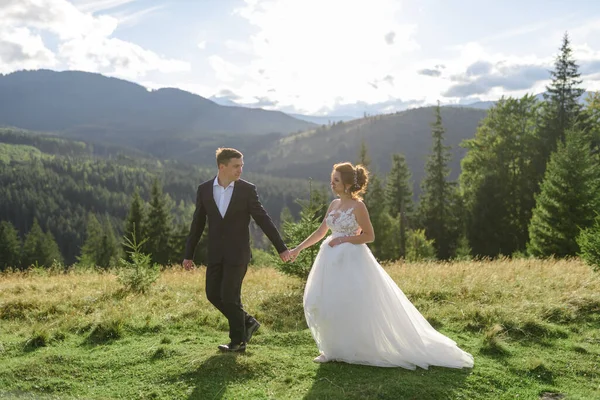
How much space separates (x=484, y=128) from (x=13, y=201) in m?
143

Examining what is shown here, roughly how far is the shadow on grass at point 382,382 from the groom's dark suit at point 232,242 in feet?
4.93

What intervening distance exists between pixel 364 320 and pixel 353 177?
1.96m

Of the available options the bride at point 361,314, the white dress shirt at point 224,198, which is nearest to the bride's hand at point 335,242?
the bride at point 361,314

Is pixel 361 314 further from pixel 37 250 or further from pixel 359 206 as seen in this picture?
pixel 37 250

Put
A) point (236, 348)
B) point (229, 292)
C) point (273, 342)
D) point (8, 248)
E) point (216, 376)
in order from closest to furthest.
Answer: point (216, 376) < point (229, 292) < point (236, 348) < point (273, 342) < point (8, 248)

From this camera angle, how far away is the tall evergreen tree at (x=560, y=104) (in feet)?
130

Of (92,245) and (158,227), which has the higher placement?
(158,227)

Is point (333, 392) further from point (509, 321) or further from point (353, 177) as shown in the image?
point (509, 321)

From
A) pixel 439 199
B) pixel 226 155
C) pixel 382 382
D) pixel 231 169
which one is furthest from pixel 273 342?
pixel 439 199

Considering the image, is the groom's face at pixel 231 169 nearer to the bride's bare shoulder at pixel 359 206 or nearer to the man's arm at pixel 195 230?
the man's arm at pixel 195 230

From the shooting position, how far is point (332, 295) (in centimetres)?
623

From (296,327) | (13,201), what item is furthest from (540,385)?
(13,201)

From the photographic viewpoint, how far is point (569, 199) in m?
24.5

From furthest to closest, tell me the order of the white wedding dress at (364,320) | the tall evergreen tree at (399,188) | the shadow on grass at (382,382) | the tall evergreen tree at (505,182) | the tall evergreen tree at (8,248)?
the tall evergreen tree at (8,248)
the tall evergreen tree at (399,188)
the tall evergreen tree at (505,182)
the white wedding dress at (364,320)
the shadow on grass at (382,382)
